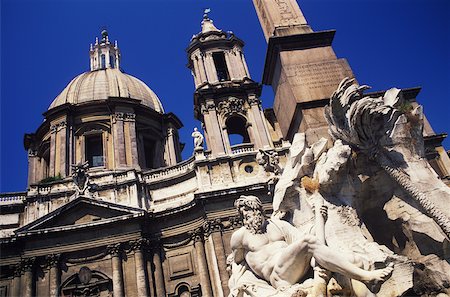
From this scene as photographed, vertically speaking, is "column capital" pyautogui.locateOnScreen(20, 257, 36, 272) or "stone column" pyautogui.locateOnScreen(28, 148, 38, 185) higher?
"stone column" pyautogui.locateOnScreen(28, 148, 38, 185)

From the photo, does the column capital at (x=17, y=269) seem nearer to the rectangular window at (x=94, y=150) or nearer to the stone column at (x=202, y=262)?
the stone column at (x=202, y=262)

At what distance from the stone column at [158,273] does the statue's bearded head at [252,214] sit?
48.6 feet

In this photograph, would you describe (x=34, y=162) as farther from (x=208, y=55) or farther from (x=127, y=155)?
(x=208, y=55)

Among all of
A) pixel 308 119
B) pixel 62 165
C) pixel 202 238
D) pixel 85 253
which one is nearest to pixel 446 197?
pixel 308 119

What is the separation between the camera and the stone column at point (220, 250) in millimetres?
17281

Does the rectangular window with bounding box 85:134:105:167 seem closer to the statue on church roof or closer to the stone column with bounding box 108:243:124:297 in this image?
the statue on church roof

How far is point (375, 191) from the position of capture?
208 inches

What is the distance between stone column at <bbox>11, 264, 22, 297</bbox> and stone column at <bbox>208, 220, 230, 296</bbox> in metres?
9.00

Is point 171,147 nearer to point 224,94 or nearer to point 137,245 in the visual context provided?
point 224,94

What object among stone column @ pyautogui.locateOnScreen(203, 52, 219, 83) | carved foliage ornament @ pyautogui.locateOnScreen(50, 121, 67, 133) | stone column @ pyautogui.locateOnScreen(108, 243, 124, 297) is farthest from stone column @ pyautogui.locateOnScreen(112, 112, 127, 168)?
stone column @ pyautogui.locateOnScreen(108, 243, 124, 297)

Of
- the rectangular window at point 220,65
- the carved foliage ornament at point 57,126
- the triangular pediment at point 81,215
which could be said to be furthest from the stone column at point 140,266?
the rectangular window at point 220,65

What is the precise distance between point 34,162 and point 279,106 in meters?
25.4

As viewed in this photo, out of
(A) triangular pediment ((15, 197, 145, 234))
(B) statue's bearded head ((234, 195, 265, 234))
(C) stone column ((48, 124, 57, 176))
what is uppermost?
(C) stone column ((48, 124, 57, 176))

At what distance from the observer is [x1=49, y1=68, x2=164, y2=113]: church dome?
28922 millimetres
